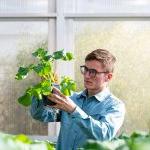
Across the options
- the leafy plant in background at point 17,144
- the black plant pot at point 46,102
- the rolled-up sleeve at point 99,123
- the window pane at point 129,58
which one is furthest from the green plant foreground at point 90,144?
the window pane at point 129,58

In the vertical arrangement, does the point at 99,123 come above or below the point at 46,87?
below

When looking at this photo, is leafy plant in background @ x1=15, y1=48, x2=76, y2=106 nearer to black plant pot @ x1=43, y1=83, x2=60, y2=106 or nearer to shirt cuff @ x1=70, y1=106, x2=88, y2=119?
black plant pot @ x1=43, y1=83, x2=60, y2=106

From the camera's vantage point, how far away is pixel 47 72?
2533mm

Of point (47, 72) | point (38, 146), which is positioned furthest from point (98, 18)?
point (38, 146)

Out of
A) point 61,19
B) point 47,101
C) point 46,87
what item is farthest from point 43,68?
point 61,19

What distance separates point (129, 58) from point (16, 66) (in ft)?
3.36

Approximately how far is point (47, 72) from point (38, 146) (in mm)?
2068

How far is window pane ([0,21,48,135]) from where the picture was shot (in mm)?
4473

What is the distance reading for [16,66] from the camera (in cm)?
450

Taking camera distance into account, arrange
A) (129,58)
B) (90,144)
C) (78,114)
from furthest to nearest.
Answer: (129,58), (78,114), (90,144)

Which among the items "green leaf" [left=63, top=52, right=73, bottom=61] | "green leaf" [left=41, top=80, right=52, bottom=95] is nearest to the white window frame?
"green leaf" [left=63, top=52, right=73, bottom=61]

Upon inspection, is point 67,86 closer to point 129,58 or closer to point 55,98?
point 55,98

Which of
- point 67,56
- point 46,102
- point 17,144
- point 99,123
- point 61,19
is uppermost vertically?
point 61,19

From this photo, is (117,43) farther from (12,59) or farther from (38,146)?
(38,146)
